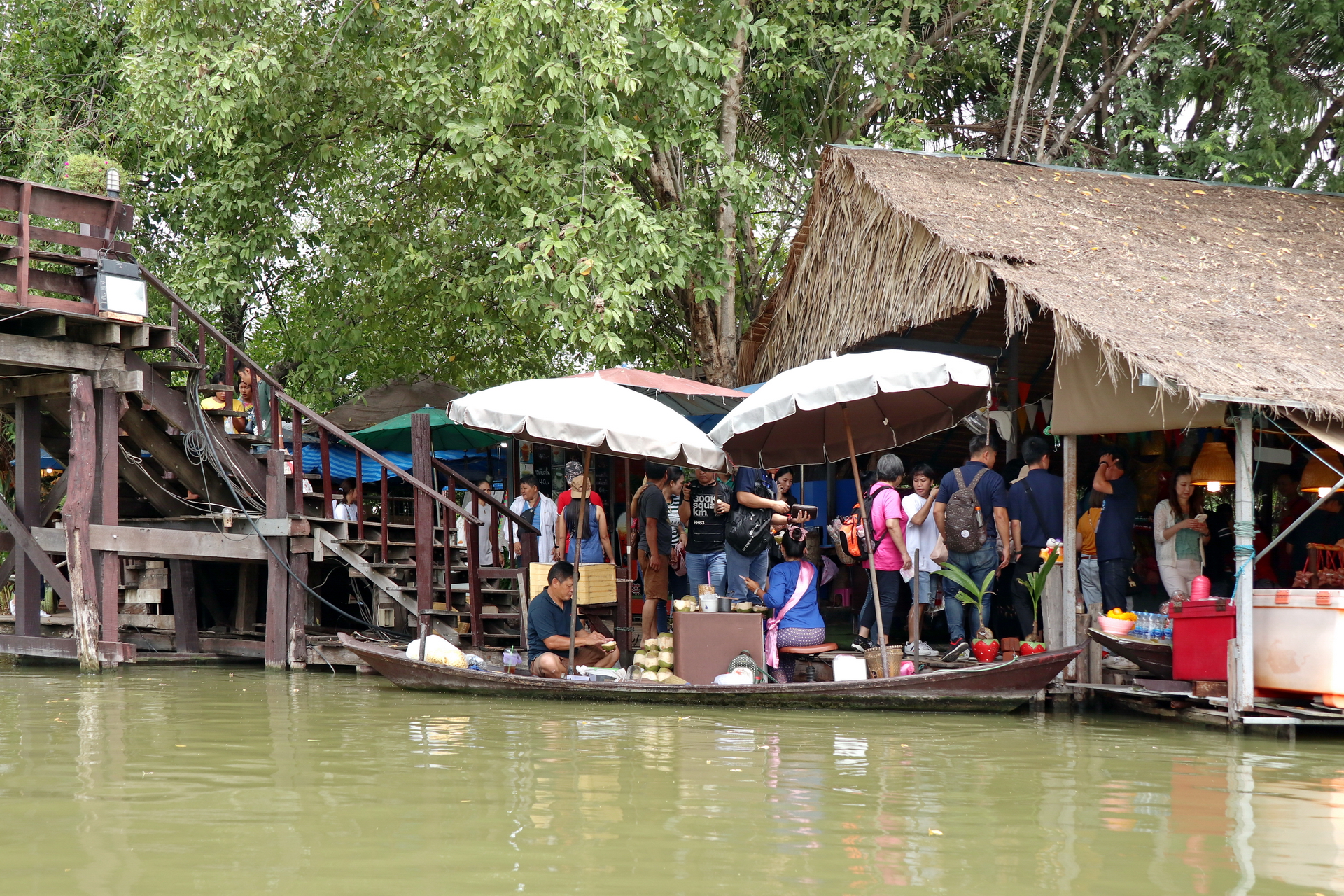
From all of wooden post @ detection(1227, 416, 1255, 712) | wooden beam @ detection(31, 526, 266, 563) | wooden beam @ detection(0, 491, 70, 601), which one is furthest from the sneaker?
wooden beam @ detection(0, 491, 70, 601)

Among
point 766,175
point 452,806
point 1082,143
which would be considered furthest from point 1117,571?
point 1082,143

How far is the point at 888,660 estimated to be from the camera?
9.48 meters

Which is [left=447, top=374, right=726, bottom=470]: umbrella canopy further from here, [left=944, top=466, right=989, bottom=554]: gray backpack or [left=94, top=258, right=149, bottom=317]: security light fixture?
[left=94, top=258, right=149, bottom=317]: security light fixture

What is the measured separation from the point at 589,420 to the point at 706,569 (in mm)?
1842

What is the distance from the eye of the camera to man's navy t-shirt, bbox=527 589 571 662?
10055mm

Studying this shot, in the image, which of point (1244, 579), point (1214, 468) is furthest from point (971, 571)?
point (1244, 579)

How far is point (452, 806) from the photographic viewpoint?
219 inches

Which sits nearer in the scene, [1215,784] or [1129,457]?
[1215,784]

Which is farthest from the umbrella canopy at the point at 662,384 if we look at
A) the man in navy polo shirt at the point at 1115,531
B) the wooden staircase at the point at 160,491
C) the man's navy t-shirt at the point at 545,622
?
the man in navy polo shirt at the point at 1115,531

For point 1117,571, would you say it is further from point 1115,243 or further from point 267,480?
point 267,480

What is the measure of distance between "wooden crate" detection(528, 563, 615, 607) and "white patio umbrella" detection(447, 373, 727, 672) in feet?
3.21

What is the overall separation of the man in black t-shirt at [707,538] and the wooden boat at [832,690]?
4.84 feet

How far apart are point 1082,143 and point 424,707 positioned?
502 inches

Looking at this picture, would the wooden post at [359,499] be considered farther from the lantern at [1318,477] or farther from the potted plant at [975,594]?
the lantern at [1318,477]
